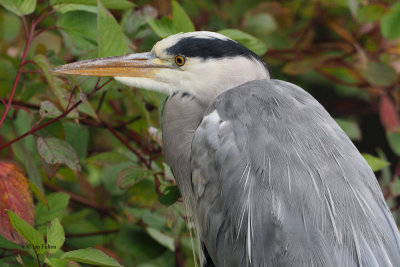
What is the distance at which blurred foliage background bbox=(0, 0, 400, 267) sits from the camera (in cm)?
182

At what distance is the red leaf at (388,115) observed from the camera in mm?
2693

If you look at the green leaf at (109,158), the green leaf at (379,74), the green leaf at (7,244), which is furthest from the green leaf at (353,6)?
the green leaf at (7,244)

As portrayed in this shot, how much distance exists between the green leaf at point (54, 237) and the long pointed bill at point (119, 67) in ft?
1.59

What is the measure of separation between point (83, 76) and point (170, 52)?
A: 0.90 ft

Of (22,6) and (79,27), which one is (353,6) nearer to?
(79,27)

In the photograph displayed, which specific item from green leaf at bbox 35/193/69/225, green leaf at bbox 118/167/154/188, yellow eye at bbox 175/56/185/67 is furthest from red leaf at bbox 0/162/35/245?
yellow eye at bbox 175/56/185/67

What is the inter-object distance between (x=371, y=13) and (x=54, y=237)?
158cm

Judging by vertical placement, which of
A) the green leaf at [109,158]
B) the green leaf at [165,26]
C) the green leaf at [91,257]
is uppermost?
the green leaf at [165,26]

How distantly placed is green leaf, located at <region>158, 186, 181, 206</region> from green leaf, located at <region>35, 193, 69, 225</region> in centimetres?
28

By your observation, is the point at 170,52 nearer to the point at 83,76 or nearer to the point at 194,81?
the point at 194,81

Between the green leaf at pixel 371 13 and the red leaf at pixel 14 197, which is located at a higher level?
the green leaf at pixel 371 13

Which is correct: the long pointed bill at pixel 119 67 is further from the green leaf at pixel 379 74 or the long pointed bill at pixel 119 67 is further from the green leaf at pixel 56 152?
the green leaf at pixel 379 74

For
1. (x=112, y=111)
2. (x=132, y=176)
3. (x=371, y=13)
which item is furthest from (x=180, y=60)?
(x=371, y=13)

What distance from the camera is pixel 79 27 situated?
79.0 inches
